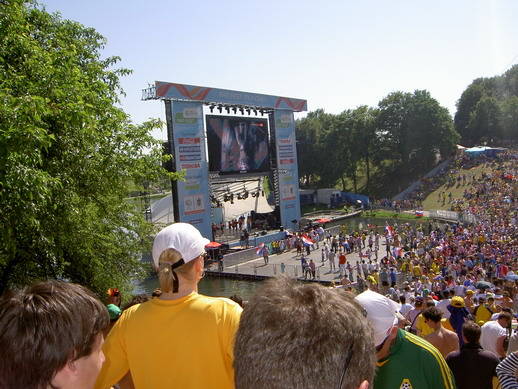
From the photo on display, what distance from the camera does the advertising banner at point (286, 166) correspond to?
38250mm

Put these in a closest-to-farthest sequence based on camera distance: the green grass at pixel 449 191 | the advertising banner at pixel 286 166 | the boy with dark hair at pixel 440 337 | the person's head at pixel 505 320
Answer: the boy with dark hair at pixel 440 337 < the person's head at pixel 505 320 < the advertising banner at pixel 286 166 < the green grass at pixel 449 191

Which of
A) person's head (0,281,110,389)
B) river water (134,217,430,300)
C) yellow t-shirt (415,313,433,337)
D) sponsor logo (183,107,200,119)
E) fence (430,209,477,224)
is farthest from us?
fence (430,209,477,224)

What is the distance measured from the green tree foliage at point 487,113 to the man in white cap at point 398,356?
78101 mm

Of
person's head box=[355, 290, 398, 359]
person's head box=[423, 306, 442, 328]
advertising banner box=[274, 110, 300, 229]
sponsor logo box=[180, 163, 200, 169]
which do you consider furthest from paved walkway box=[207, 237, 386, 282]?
person's head box=[355, 290, 398, 359]

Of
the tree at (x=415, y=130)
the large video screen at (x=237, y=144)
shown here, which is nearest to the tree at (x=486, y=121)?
the tree at (x=415, y=130)

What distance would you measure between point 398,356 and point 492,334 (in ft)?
11.1

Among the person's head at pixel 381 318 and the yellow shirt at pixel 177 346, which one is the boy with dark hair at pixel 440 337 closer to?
the person's head at pixel 381 318

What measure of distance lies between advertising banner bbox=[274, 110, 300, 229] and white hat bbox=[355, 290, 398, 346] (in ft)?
116

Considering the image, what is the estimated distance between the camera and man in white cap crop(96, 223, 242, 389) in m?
2.11

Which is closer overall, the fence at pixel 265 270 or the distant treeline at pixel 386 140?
the fence at pixel 265 270

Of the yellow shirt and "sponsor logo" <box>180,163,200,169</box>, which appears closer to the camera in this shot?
the yellow shirt

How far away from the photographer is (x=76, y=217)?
924cm

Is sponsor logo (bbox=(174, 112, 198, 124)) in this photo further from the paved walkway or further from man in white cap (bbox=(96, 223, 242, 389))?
man in white cap (bbox=(96, 223, 242, 389))

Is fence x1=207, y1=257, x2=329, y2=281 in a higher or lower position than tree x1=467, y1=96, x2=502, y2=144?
lower
